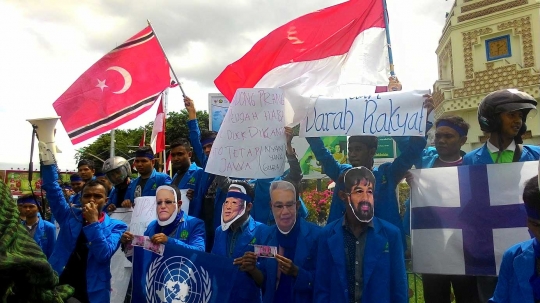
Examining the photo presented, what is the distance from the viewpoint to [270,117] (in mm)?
4648

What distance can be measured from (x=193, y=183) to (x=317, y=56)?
1.93 meters

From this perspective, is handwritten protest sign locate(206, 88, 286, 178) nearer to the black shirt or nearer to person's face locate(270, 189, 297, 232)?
person's face locate(270, 189, 297, 232)

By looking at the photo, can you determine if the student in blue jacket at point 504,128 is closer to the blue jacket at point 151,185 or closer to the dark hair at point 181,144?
the dark hair at point 181,144

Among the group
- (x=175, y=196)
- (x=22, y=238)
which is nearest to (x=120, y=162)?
(x=175, y=196)

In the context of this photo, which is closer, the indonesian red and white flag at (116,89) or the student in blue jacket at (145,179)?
the student in blue jacket at (145,179)

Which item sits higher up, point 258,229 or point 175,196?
point 175,196

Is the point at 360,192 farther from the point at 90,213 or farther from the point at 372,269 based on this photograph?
the point at 90,213

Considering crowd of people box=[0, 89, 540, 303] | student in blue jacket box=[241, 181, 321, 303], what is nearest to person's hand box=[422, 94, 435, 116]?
crowd of people box=[0, 89, 540, 303]

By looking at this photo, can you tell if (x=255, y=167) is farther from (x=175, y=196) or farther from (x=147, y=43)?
(x=147, y=43)

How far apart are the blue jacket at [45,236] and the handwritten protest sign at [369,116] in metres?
3.48

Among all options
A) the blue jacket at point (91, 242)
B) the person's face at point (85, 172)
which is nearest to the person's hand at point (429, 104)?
the blue jacket at point (91, 242)

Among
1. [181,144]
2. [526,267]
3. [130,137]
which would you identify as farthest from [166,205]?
[130,137]

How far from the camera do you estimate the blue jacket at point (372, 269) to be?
11.1ft

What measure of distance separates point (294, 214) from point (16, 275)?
2828 mm
